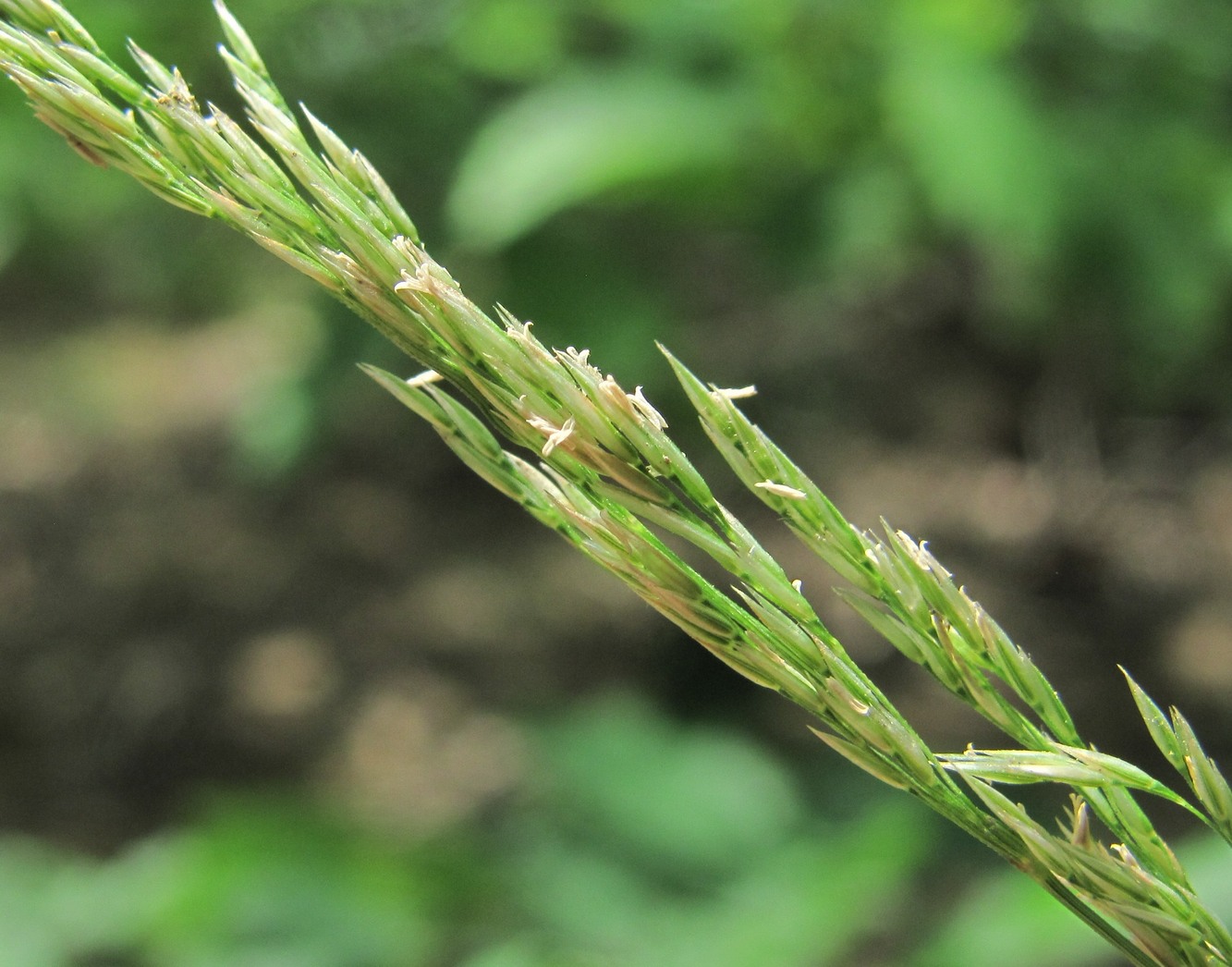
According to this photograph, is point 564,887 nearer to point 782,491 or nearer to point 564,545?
point 782,491

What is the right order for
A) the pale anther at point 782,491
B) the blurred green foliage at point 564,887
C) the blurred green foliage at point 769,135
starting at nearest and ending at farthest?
the pale anther at point 782,491 → the blurred green foliage at point 564,887 → the blurred green foliage at point 769,135

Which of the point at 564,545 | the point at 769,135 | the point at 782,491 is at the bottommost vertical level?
the point at 782,491

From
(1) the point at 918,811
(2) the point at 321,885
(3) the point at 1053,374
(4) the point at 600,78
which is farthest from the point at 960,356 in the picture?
(2) the point at 321,885

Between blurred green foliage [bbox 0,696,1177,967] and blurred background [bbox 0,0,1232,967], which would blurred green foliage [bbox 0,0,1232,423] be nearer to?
blurred background [bbox 0,0,1232,967]

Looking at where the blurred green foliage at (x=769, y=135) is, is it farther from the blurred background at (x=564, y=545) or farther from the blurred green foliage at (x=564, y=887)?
the blurred green foliage at (x=564, y=887)

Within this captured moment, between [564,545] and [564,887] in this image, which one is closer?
[564,887]

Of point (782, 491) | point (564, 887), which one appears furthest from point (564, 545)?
point (782, 491)

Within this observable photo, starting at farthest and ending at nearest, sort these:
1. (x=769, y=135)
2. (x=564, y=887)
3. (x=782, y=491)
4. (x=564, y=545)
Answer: (x=564, y=545)
(x=769, y=135)
(x=564, y=887)
(x=782, y=491)

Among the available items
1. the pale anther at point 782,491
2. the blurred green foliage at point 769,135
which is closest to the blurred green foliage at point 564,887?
the blurred green foliage at point 769,135

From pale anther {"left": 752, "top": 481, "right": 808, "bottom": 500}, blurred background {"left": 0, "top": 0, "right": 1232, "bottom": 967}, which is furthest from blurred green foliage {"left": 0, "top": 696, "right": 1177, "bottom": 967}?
pale anther {"left": 752, "top": 481, "right": 808, "bottom": 500}
